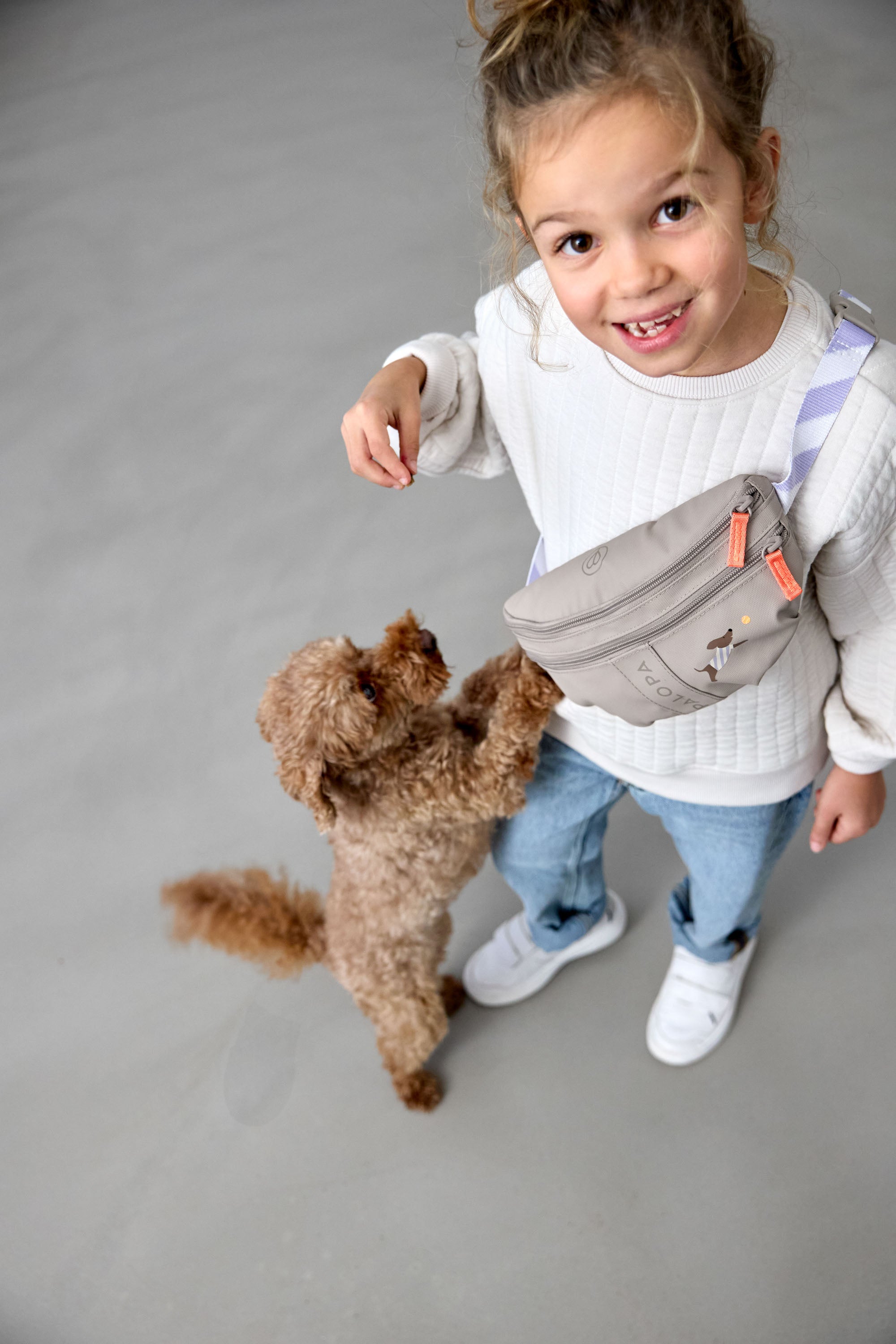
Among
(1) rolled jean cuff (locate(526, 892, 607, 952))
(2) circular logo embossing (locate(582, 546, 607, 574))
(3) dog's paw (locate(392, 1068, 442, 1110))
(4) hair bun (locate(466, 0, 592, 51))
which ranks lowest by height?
(3) dog's paw (locate(392, 1068, 442, 1110))

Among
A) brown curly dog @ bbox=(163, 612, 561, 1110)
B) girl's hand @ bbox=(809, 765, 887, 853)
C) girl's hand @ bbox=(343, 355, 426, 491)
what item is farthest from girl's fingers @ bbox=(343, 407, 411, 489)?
girl's hand @ bbox=(809, 765, 887, 853)

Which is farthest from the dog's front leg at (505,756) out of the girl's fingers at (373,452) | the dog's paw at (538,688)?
the girl's fingers at (373,452)

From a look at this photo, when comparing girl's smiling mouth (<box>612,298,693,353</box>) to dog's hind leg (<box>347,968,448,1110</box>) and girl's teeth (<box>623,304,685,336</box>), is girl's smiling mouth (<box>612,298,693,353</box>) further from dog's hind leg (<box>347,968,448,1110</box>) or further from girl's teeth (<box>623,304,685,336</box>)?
dog's hind leg (<box>347,968,448,1110</box>)

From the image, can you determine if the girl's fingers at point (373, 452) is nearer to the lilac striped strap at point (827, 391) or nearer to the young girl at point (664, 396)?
the young girl at point (664, 396)

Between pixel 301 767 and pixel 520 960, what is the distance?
61cm

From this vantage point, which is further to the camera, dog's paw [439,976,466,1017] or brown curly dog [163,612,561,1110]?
dog's paw [439,976,466,1017]

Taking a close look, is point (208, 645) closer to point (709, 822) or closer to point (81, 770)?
point (81, 770)

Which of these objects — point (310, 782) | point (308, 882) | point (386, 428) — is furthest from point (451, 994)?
point (386, 428)

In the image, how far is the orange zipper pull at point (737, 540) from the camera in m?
0.71

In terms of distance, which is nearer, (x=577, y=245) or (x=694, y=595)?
(x=577, y=245)

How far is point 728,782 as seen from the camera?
1.03 meters

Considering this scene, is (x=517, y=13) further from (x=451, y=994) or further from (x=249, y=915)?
(x=451, y=994)

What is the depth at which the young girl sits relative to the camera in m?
0.60

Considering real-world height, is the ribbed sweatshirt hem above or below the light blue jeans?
above
